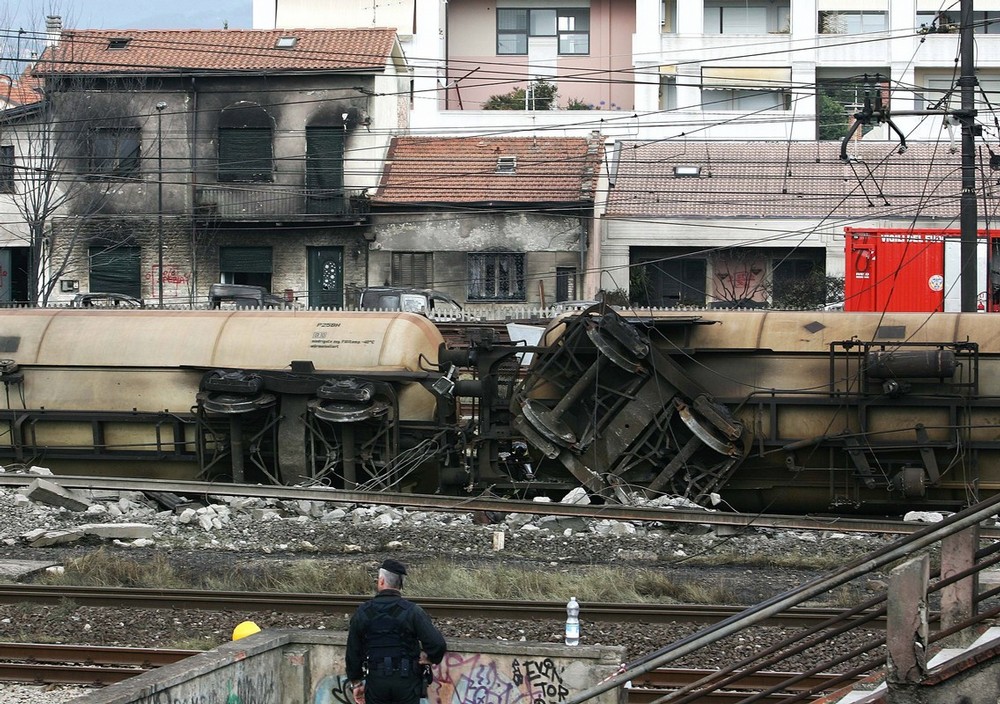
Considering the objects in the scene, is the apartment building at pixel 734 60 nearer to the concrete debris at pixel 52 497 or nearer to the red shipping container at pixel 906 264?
the red shipping container at pixel 906 264

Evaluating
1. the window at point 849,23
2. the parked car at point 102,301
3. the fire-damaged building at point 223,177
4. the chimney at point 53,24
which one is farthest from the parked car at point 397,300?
the window at point 849,23

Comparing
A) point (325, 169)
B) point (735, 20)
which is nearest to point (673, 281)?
point (325, 169)

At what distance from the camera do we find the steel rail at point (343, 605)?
10.8 m

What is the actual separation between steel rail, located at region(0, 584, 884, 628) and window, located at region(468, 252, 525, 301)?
26.4 metres

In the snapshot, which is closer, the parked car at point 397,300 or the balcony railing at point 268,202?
the parked car at point 397,300

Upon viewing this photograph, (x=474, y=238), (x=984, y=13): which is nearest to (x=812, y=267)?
(x=474, y=238)

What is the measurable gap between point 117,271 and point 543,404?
84.8ft

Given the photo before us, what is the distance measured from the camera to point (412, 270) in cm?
3809

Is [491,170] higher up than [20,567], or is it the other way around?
[491,170]

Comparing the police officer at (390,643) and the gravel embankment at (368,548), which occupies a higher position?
the police officer at (390,643)

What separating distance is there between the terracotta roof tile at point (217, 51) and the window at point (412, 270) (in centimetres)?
593

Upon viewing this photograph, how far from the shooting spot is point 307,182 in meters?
38.5

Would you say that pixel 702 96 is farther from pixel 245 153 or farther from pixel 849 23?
pixel 245 153

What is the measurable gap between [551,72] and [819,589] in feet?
161
